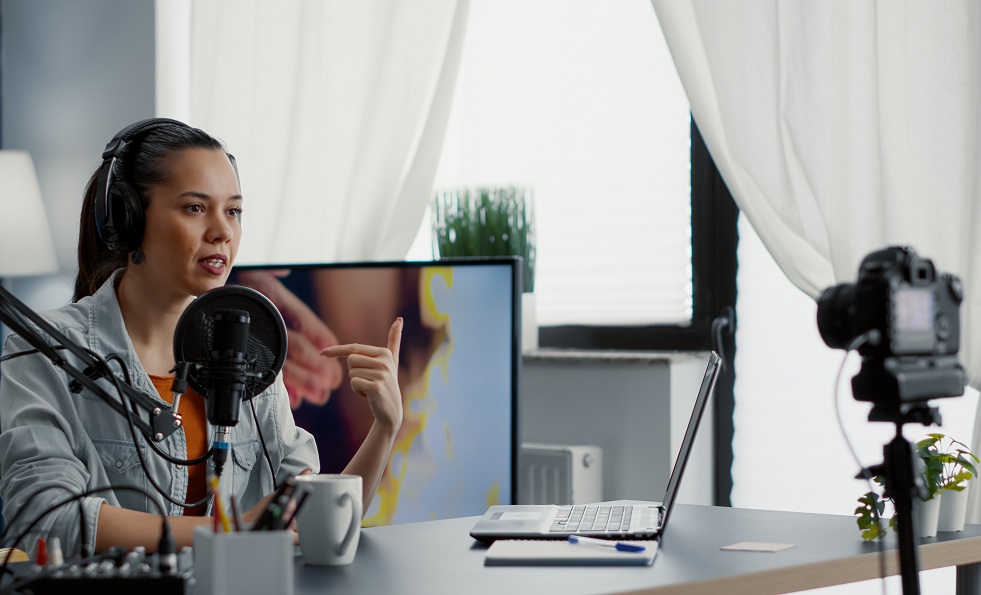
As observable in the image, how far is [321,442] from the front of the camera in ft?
8.07

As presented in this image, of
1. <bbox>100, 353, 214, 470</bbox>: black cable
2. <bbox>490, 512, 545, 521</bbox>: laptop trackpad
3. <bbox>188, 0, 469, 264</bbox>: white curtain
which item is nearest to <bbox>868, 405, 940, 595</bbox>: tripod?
<bbox>490, 512, 545, 521</bbox>: laptop trackpad

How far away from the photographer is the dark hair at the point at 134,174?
64.3 inches

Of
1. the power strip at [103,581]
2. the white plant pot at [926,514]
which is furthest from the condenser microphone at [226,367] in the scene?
the white plant pot at [926,514]

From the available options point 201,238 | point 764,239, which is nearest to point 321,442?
point 201,238

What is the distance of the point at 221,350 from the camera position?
1.12m

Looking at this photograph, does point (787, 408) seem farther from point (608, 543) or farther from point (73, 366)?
point (73, 366)

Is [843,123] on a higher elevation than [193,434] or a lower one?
higher

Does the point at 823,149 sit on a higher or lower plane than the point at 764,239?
higher

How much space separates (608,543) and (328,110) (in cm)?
205

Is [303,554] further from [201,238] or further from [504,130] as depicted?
[504,130]

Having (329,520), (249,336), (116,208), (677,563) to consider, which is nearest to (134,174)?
(116,208)

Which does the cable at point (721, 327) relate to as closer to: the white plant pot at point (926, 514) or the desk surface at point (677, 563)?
the desk surface at point (677, 563)

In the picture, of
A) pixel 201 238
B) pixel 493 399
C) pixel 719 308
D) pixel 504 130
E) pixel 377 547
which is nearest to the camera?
pixel 377 547

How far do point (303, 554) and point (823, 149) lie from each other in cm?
145
